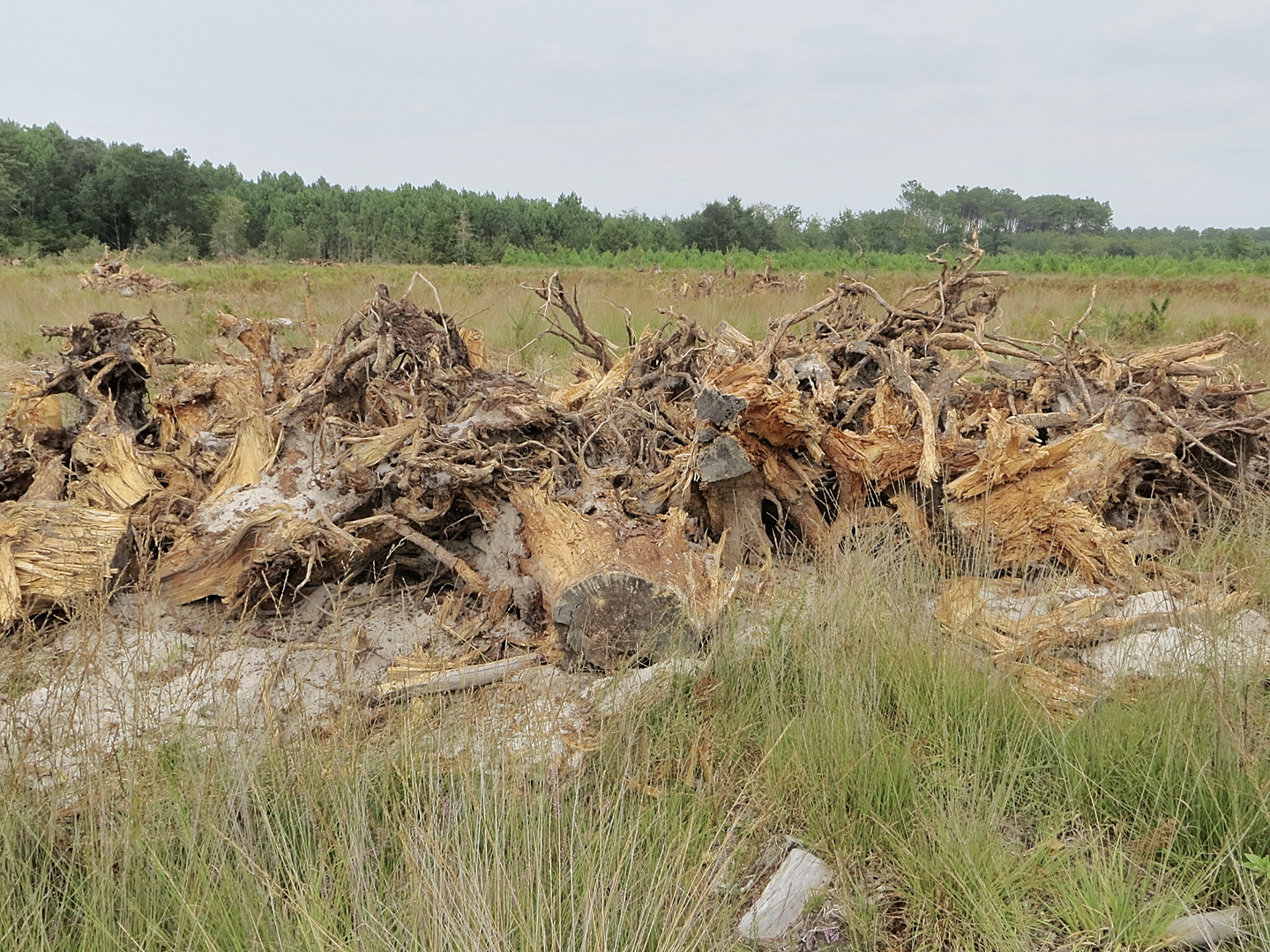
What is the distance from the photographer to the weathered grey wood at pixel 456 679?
2.39 meters

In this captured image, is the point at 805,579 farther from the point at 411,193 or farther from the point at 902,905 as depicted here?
the point at 411,193

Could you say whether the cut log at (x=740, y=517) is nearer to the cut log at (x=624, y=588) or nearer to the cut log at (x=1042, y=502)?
the cut log at (x=624, y=588)

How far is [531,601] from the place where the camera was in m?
2.90

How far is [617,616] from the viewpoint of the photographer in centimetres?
259

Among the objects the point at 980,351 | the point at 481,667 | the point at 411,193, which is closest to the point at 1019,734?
the point at 481,667

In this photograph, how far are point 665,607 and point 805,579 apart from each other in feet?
1.95

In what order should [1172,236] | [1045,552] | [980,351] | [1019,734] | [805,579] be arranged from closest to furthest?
[1019,734], [805,579], [1045,552], [980,351], [1172,236]

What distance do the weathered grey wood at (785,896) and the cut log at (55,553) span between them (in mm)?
2475

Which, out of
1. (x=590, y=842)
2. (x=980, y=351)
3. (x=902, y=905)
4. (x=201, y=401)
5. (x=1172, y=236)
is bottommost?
(x=902, y=905)

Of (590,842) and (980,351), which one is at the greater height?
(980,351)

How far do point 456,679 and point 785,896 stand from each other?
4.14ft

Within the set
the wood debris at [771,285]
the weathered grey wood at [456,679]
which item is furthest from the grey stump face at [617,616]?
the wood debris at [771,285]

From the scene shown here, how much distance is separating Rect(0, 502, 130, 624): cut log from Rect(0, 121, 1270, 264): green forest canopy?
37.3m

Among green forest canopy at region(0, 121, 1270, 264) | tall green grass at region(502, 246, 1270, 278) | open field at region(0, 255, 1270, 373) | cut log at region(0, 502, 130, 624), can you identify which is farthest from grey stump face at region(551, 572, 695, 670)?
green forest canopy at region(0, 121, 1270, 264)
